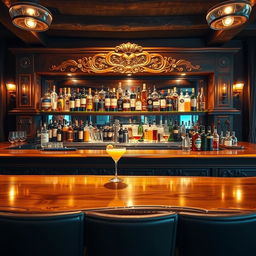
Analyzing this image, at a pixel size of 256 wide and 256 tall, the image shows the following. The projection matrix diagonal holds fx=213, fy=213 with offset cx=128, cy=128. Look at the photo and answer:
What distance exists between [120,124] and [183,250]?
293cm

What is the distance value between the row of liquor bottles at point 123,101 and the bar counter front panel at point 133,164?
1.28 metres

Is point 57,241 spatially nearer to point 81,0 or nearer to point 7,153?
point 7,153

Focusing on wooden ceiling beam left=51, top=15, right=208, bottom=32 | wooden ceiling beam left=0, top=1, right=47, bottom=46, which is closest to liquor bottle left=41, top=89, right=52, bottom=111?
wooden ceiling beam left=0, top=1, right=47, bottom=46

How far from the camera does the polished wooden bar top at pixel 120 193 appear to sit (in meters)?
0.92

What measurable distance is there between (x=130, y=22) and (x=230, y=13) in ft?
5.19

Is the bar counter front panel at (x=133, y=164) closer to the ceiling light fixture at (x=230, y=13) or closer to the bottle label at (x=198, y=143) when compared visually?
the bottle label at (x=198, y=143)

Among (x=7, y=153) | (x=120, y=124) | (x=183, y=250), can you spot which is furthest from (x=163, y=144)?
(x=183, y=250)

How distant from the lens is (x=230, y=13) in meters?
1.72

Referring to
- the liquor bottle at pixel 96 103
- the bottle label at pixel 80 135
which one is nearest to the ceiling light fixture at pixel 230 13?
the liquor bottle at pixel 96 103

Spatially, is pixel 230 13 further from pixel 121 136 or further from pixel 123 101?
pixel 121 136

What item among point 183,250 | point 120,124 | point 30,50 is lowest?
point 183,250

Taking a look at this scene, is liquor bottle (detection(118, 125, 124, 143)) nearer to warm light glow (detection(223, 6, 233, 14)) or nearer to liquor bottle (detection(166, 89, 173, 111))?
liquor bottle (detection(166, 89, 173, 111))

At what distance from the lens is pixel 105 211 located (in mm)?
855

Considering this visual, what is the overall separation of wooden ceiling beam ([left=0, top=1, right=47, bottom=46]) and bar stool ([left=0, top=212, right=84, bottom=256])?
2509 mm
